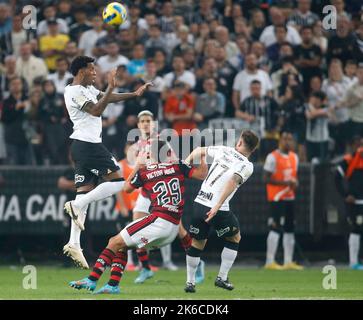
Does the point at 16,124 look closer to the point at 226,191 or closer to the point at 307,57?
the point at 307,57

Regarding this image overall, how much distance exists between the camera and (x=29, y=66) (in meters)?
23.2

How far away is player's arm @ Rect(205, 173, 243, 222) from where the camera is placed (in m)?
14.6

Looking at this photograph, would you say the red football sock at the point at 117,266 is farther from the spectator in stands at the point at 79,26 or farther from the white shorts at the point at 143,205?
the spectator in stands at the point at 79,26

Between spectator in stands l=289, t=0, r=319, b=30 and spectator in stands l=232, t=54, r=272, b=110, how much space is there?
2.47 meters

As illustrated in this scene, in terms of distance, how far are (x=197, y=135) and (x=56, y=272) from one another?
383cm

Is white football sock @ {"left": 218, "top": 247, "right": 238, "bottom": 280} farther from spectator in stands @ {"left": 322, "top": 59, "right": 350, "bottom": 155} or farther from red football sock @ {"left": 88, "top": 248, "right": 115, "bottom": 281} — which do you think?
spectator in stands @ {"left": 322, "top": 59, "right": 350, "bottom": 155}

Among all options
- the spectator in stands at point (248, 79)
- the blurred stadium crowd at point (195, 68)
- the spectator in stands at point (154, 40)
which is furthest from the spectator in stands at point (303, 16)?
the spectator in stands at point (154, 40)

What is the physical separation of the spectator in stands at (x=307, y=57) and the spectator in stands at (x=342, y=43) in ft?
1.07

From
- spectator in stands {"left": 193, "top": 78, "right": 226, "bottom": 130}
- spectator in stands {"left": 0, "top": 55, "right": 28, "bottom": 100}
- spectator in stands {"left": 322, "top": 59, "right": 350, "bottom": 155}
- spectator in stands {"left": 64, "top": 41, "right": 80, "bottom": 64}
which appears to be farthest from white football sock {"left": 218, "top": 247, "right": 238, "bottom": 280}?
spectator in stands {"left": 64, "top": 41, "right": 80, "bottom": 64}

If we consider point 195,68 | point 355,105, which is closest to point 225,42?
point 195,68

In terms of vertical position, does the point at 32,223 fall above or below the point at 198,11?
below

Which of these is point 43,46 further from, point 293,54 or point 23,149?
point 293,54

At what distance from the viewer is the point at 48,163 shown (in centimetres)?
2217

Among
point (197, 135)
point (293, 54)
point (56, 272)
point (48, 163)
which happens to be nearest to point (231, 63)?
point (293, 54)
